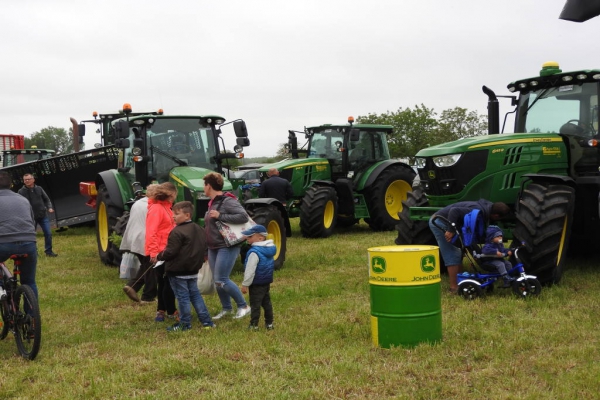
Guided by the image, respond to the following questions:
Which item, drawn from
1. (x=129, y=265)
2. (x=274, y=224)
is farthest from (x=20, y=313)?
(x=274, y=224)

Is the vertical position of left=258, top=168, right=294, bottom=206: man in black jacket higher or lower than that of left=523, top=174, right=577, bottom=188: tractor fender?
lower

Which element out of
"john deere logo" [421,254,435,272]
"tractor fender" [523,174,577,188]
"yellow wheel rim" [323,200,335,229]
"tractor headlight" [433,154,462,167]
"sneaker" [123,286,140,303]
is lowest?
"yellow wheel rim" [323,200,335,229]

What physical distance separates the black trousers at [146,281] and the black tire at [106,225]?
2427 millimetres

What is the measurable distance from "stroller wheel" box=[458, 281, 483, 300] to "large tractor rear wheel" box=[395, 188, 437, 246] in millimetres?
1664

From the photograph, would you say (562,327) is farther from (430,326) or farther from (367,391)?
(367,391)

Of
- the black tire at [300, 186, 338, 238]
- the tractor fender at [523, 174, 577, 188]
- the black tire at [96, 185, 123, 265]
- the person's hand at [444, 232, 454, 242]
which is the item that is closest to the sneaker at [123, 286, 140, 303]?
the black tire at [96, 185, 123, 265]

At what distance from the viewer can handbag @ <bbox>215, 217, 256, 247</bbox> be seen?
26.1 feet

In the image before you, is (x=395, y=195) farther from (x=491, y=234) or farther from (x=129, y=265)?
(x=129, y=265)

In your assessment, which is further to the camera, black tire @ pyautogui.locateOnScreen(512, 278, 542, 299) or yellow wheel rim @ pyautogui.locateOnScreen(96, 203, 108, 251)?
yellow wheel rim @ pyautogui.locateOnScreen(96, 203, 108, 251)

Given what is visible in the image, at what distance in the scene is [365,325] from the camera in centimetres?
740

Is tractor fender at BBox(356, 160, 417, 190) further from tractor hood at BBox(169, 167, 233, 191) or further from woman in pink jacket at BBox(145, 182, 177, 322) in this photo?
woman in pink jacket at BBox(145, 182, 177, 322)

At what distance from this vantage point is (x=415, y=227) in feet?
33.0

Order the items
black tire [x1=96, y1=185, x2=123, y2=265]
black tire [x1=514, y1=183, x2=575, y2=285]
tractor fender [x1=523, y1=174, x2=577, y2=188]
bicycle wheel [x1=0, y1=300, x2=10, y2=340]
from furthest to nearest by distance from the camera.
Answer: black tire [x1=96, y1=185, x2=123, y2=265], tractor fender [x1=523, y1=174, x2=577, y2=188], black tire [x1=514, y1=183, x2=575, y2=285], bicycle wheel [x1=0, y1=300, x2=10, y2=340]

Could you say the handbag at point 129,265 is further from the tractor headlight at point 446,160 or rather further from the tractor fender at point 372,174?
the tractor fender at point 372,174
